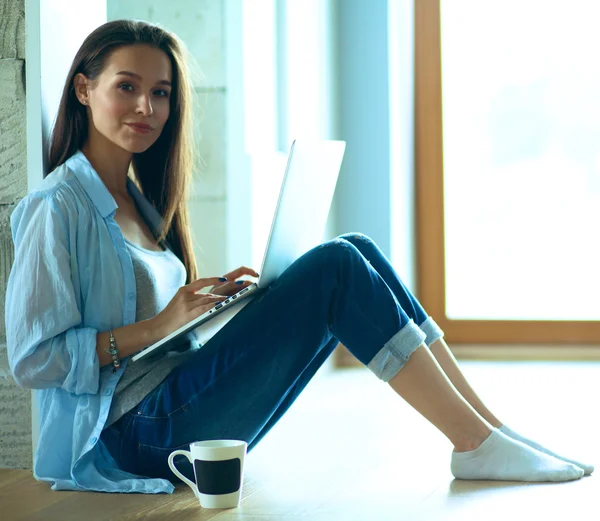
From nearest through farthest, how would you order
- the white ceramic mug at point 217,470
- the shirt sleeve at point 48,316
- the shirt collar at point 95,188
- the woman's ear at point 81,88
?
the white ceramic mug at point 217,470, the shirt sleeve at point 48,316, the shirt collar at point 95,188, the woman's ear at point 81,88

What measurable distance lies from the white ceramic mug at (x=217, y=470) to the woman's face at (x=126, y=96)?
60 cm

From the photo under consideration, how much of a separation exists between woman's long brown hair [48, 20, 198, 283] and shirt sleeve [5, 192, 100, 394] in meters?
0.23

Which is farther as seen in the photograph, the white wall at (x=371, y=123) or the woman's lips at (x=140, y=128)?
the white wall at (x=371, y=123)

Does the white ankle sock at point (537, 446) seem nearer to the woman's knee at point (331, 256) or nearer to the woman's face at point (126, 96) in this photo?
the woman's knee at point (331, 256)

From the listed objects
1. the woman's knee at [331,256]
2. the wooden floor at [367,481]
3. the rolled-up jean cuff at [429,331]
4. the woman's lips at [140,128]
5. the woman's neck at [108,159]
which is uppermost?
the woman's lips at [140,128]

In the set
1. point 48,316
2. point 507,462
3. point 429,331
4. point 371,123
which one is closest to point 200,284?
point 48,316

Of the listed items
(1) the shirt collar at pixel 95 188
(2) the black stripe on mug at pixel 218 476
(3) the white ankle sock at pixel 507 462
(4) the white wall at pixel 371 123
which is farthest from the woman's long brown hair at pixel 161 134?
(4) the white wall at pixel 371 123

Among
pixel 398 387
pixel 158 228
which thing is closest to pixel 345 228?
pixel 158 228

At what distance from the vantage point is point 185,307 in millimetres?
1540

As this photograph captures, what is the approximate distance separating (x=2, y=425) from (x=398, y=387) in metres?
0.84

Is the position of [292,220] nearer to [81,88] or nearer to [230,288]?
[230,288]

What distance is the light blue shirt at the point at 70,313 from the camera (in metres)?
1.58

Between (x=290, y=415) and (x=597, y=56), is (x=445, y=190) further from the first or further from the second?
(x=290, y=415)

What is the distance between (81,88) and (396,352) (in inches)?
30.5
